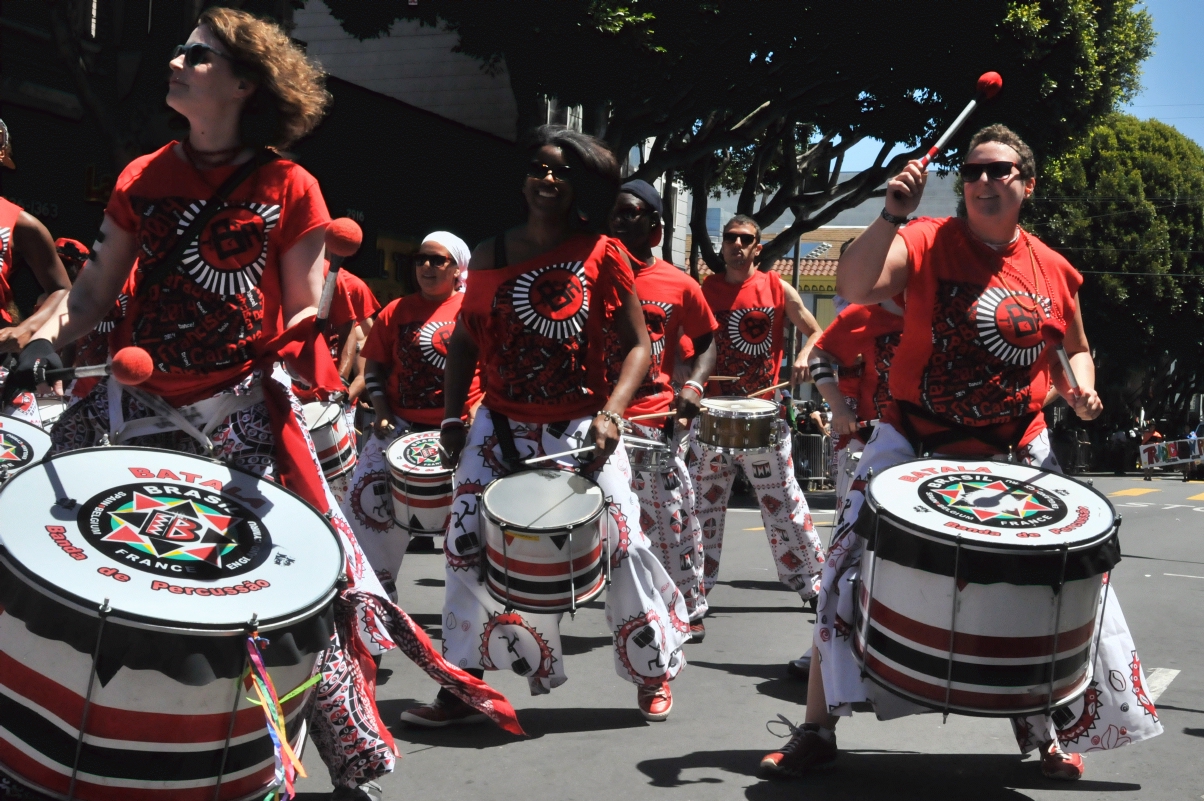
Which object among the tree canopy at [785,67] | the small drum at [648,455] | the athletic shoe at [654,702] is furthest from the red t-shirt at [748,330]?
the tree canopy at [785,67]

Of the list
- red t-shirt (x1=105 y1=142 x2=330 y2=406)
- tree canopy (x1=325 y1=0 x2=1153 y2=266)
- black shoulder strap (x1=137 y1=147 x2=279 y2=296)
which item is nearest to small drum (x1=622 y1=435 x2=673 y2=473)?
red t-shirt (x1=105 y1=142 x2=330 y2=406)

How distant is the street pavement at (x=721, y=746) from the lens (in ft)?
14.6

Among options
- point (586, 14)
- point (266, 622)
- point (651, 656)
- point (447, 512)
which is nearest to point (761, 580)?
point (447, 512)

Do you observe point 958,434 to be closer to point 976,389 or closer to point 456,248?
point 976,389

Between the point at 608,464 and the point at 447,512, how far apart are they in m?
1.66

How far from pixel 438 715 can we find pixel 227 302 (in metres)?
2.11

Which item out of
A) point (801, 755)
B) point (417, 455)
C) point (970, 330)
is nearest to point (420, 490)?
point (417, 455)

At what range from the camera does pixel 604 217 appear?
209 inches

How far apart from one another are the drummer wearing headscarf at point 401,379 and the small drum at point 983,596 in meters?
3.29

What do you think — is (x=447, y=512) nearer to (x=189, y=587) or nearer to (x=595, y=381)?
(x=595, y=381)

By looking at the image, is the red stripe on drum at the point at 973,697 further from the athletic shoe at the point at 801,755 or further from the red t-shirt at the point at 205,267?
the red t-shirt at the point at 205,267

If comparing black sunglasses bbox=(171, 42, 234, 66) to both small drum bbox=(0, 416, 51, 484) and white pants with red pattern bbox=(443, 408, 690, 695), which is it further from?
white pants with red pattern bbox=(443, 408, 690, 695)

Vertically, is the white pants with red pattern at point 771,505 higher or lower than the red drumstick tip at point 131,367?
lower

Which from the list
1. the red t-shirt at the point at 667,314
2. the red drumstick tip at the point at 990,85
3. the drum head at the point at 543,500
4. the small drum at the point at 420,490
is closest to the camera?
the red drumstick tip at the point at 990,85
